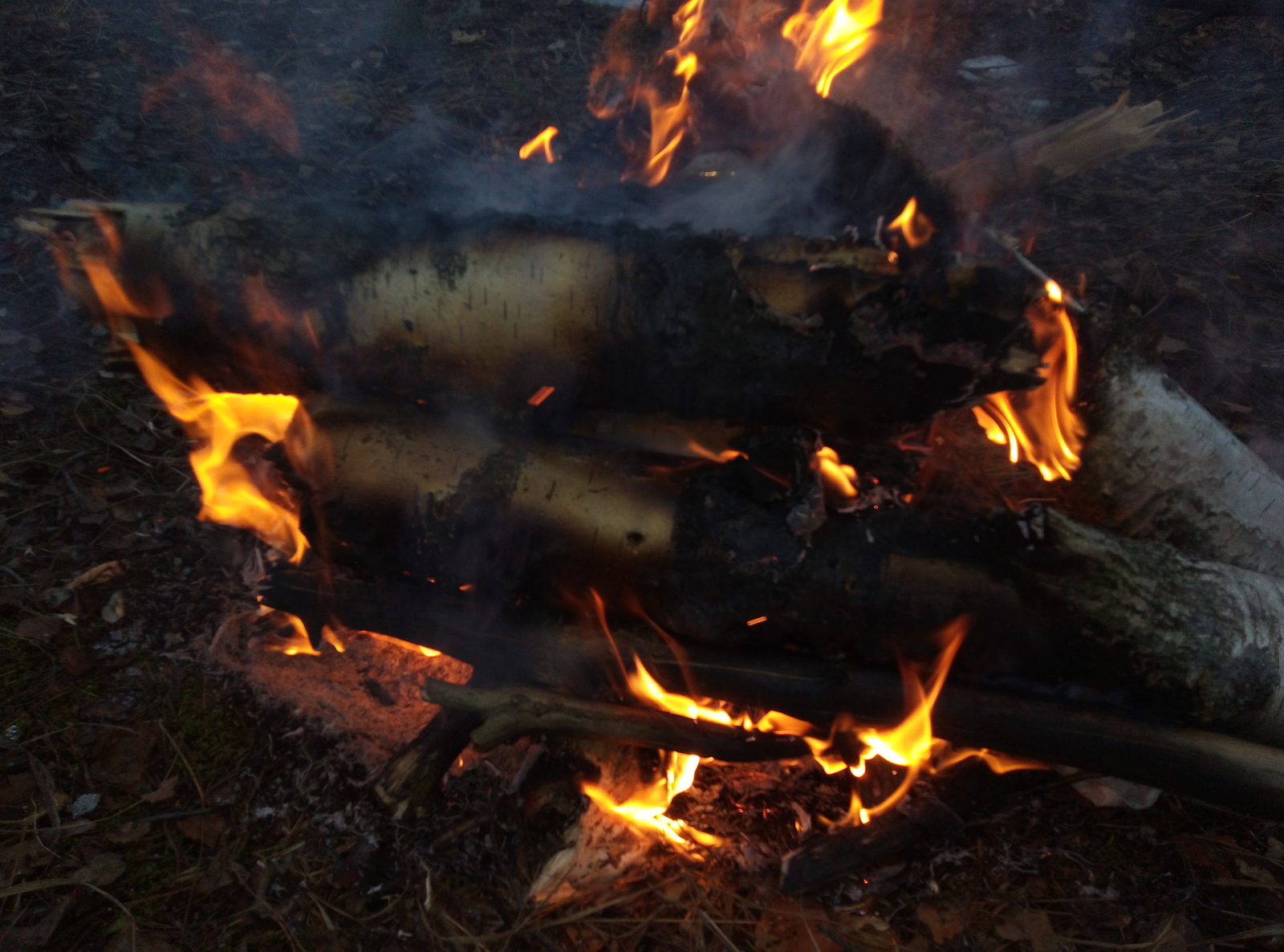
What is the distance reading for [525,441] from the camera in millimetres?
2434

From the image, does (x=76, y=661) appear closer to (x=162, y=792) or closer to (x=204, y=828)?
(x=162, y=792)

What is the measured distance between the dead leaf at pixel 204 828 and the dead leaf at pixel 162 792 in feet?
0.37

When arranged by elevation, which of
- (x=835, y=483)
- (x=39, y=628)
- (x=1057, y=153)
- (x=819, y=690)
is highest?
(x=1057, y=153)

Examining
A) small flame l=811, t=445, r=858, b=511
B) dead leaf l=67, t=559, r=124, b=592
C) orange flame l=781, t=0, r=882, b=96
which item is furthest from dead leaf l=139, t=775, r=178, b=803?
orange flame l=781, t=0, r=882, b=96

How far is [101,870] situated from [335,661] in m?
0.95

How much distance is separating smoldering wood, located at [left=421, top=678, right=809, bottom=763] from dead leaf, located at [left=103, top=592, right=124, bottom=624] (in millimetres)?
1567

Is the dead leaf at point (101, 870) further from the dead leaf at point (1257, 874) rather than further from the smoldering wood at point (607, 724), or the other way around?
the dead leaf at point (1257, 874)

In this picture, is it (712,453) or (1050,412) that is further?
(1050,412)

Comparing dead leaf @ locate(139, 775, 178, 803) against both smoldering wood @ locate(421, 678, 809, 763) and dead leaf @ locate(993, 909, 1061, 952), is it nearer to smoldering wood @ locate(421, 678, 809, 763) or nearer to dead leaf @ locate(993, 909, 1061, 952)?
smoldering wood @ locate(421, 678, 809, 763)

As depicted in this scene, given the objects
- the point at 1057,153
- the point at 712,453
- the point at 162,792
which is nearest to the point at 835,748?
the point at 712,453

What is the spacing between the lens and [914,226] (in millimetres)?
2227

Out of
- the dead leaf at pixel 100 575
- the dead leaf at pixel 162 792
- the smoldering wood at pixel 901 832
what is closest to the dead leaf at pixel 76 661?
the dead leaf at pixel 100 575

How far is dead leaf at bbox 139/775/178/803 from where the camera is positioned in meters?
2.41

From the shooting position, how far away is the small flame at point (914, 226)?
2186 millimetres
